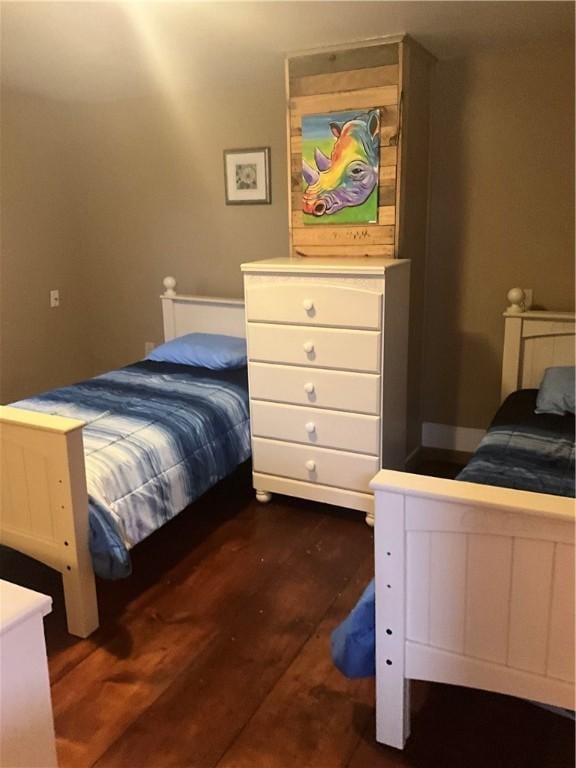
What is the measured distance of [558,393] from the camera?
257 cm

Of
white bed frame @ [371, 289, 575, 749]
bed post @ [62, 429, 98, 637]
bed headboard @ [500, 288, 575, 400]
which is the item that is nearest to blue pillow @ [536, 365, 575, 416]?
bed headboard @ [500, 288, 575, 400]

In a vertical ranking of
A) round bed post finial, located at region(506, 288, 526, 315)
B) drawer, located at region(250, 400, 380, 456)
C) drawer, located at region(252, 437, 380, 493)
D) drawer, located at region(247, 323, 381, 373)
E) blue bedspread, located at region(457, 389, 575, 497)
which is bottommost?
drawer, located at region(252, 437, 380, 493)

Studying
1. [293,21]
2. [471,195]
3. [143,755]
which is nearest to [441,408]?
Result: [471,195]

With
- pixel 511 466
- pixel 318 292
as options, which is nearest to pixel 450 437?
pixel 318 292

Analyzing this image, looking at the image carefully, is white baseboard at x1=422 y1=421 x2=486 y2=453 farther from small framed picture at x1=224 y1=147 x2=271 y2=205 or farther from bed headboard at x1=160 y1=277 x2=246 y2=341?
small framed picture at x1=224 y1=147 x2=271 y2=205

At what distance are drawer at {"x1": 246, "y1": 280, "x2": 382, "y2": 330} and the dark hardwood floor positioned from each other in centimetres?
88

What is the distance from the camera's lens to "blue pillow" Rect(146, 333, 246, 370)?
3.25 meters

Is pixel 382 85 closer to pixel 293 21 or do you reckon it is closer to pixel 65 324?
pixel 293 21

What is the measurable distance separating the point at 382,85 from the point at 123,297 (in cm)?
216

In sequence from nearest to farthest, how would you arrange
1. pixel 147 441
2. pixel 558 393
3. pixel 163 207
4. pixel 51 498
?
pixel 51 498
pixel 147 441
pixel 558 393
pixel 163 207

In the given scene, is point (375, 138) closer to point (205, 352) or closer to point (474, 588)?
point (205, 352)

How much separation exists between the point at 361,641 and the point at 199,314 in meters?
2.48

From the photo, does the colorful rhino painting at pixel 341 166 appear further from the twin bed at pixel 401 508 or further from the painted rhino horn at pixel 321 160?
the twin bed at pixel 401 508

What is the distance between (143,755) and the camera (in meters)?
1.62
